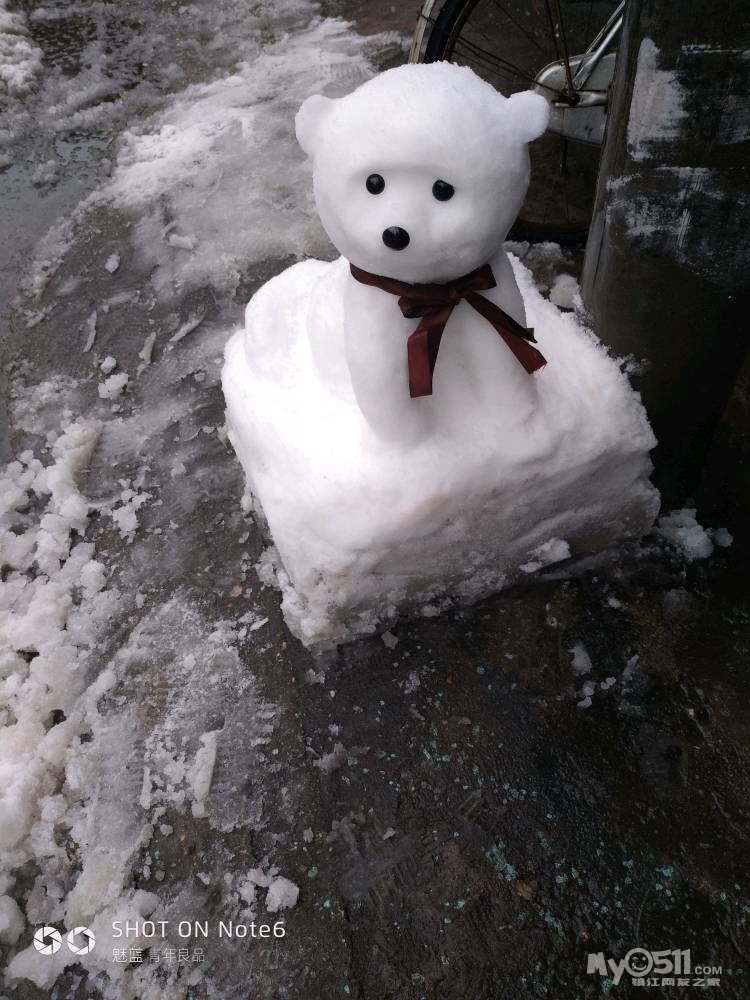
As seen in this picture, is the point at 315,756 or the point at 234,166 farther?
the point at 234,166

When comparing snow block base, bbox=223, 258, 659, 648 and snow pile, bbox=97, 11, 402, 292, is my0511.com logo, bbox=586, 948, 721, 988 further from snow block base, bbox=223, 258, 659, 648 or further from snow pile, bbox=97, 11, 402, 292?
snow pile, bbox=97, 11, 402, 292

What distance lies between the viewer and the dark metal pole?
50.4 inches

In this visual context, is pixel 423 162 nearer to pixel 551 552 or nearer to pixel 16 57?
pixel 551 552

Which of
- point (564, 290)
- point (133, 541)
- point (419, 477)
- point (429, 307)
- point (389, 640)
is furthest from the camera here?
point (564, 290)

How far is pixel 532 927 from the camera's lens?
1479 millimetres

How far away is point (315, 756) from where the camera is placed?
1773 millimetres

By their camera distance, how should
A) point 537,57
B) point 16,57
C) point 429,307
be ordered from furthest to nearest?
point 16,57, point 537,57, point 429,307

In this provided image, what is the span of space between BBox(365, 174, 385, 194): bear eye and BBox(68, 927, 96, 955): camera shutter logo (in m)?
1.71

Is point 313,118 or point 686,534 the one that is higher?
point 313,118

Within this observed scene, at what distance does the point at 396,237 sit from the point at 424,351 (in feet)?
0.83

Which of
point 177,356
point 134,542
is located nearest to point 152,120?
point 177,356

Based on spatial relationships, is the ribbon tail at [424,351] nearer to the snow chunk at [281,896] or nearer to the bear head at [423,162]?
the bear head at [423,162]

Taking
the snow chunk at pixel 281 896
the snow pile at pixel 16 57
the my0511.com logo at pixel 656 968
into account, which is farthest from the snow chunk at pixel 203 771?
the snow pile at pixel 16 57

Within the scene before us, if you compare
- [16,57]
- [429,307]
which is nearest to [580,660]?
[429,307]
